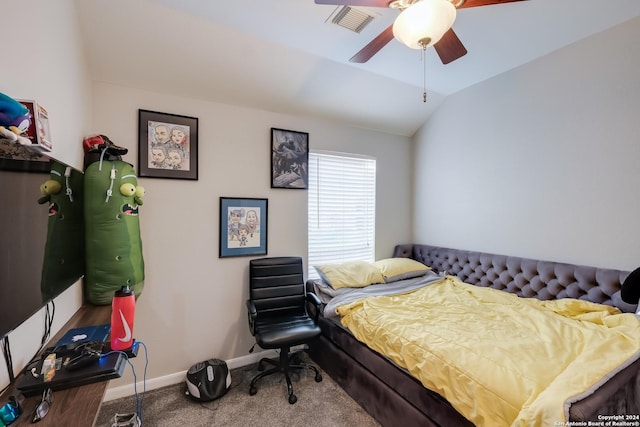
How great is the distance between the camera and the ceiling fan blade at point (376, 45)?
1.65m

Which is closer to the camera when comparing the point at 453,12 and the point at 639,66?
the point at 453,12

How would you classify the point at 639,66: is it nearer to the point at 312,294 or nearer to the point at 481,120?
the point at 481,120

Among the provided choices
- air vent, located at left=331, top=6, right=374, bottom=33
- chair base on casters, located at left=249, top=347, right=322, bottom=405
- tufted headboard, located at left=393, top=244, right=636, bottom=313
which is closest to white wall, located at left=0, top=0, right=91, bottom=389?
chair base on casters, located at left=249, top=347, right=322, bottom=405

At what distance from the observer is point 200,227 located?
2.56 meters

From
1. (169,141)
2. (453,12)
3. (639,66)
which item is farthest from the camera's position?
(169,141)

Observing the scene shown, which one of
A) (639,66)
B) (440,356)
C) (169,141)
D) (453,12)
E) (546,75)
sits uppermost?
(546,75)

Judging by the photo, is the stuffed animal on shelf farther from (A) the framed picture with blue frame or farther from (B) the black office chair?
(B) the black office chair

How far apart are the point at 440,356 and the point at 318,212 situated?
1980mm

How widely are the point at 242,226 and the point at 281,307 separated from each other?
88cm

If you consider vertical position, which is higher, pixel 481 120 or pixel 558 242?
pixel 481 120

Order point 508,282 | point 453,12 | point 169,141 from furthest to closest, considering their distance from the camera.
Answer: point 508,282
point 169,141
point 453,12

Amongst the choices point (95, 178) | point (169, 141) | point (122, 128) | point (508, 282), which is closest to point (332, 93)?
point (169, 141)

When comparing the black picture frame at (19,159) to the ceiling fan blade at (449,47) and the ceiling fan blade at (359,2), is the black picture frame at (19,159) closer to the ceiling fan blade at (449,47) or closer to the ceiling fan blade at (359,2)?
the ceiling fan blade at (359,2)

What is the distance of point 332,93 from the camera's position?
285 cm
